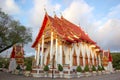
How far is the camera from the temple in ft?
60.1

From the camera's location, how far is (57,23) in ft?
68.8

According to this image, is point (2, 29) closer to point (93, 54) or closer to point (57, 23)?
point (57, 23)

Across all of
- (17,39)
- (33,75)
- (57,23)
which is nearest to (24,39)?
(17,39)

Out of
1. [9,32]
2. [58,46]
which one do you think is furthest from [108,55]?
[9,32]

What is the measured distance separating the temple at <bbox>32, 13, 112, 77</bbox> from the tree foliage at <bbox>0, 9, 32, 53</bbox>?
7.70 ft

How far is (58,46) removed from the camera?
18812 millimetres

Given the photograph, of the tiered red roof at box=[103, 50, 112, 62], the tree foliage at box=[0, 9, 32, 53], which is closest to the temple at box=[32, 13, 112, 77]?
the tree foliage at box=[0, 9, 32, 53]

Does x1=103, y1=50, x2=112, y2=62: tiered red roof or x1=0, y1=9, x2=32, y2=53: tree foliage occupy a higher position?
x1=0, y1=9, x2=32, y2=53: tree foliage

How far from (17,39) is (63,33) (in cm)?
596

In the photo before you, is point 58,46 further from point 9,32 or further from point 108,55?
point 108,55

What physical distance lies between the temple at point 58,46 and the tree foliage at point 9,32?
2.35 meters

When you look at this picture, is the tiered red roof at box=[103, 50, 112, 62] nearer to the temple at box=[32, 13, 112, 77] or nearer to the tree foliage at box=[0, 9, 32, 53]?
the temple at box=[32, 13, 112, 77]

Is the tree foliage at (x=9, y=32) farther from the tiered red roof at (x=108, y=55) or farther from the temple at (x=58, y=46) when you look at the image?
the tiered red roof at (x=108, y=55)

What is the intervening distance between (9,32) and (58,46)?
6359 millimetres
